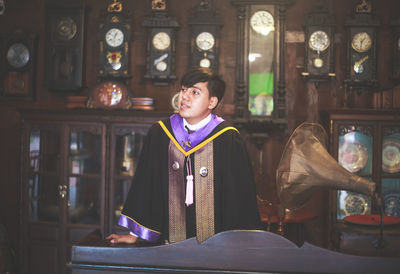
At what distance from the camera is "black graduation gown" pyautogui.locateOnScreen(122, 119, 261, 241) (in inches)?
90.7

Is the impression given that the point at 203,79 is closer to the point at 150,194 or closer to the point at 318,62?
the point at 150,194

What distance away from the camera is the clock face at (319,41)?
4508mm

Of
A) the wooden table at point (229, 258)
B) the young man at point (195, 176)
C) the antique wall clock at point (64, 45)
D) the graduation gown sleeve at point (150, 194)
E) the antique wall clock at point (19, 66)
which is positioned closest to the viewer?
the wooden table at point (229, 258)

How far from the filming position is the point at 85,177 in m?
4.29

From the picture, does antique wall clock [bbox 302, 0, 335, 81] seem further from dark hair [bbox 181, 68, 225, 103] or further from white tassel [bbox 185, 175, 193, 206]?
white tassel [bbox 185, 175, 193, 206]

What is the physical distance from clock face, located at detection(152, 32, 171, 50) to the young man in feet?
7.65

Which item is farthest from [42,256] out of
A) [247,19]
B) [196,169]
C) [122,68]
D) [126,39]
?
[247,19]

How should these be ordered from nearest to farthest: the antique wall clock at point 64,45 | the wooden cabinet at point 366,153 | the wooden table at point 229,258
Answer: the wooden table at point 229,258
the wooden cabinet at point 366,153
the antique wall clock at point 64,45

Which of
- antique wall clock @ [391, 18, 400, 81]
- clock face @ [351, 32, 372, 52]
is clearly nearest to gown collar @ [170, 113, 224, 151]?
clock face @ [351, 32, 372, 52]

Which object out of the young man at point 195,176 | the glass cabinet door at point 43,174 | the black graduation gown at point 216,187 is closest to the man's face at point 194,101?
the young man at point 195,176

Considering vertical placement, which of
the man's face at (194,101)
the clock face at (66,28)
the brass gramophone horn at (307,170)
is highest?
the clock face at (66,28)

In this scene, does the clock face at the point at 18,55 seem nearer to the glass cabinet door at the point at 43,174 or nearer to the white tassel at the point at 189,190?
the glass cabinet door at the point at 43,174

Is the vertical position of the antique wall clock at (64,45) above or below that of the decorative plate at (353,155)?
above

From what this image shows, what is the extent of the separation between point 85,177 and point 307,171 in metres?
2.75
